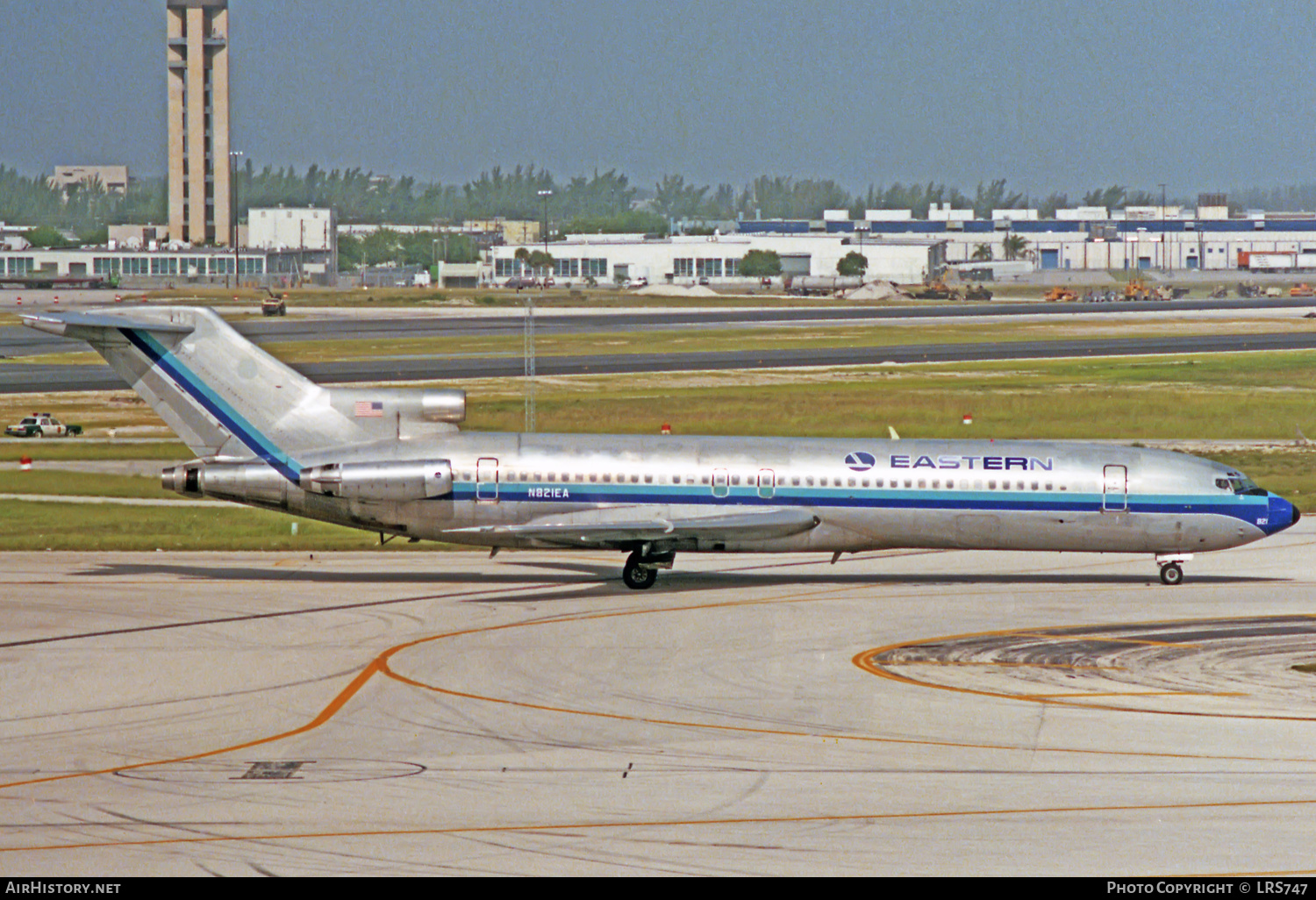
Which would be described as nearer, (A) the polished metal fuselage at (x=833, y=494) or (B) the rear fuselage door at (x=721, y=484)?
(A) the polished metal fuselage at (x=833, y=494)

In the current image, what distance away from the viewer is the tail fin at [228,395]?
34.5 meters

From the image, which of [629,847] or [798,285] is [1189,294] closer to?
[798,285]

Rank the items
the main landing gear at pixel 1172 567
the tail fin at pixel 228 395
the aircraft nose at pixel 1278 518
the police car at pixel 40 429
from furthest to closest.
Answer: the police car at pixel 40 429
the main landing gear at pixel 1172 567
the aircraft nose at pixel 1278 518
the tail fin at pixel 228 395

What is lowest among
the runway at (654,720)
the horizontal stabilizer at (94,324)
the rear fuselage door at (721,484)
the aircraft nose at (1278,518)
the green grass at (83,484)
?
the runway at (654,720)

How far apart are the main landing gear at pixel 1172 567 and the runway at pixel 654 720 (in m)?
0.27

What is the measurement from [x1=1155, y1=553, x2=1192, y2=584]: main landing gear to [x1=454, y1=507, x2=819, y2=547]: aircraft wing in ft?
28.6

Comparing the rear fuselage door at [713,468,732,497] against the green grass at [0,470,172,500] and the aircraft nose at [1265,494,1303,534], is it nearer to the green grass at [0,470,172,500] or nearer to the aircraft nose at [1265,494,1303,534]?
the aircraft nose at [1265,494,1303,534]

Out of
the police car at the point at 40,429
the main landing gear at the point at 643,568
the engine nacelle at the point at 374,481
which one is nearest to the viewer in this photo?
the engine nacelle at the point at 374,481

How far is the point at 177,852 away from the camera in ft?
57.4

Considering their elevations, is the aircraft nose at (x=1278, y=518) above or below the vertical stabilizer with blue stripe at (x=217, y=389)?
below

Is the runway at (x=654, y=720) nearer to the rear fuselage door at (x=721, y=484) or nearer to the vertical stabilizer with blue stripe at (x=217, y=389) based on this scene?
the rear fuselage door at (x=721, y=484)

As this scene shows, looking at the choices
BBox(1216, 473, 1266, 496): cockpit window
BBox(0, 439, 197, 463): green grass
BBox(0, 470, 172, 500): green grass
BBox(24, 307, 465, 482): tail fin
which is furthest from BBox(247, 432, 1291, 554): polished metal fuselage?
BBox(0, 439, 197, 463): green grass

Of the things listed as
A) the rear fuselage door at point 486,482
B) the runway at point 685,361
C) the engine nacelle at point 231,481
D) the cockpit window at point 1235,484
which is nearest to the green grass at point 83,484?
the engine nacelle at point 231,481

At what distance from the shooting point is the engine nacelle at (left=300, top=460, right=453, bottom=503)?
33906 millimetres
